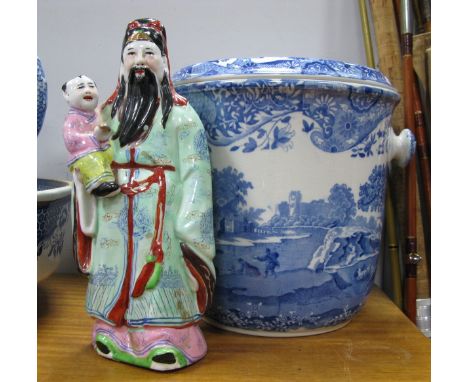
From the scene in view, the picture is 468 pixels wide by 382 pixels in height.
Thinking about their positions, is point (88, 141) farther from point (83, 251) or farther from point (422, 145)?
point (422, 145)

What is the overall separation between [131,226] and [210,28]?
21.0 inches

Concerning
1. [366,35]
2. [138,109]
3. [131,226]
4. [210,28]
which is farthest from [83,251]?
[366,35]

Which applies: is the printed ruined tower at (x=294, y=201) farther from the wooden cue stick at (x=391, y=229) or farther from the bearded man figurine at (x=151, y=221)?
the wooden cue stick at (x=391, y=229)

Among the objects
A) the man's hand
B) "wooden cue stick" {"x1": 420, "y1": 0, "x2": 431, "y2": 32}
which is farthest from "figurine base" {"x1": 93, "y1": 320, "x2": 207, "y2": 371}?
"wooden cue stick" {"x1": 420, "y1": 0, "x2": 431, "y2": 32}

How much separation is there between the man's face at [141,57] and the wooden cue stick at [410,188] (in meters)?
0.51

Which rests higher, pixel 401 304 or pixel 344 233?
pixel 344 233

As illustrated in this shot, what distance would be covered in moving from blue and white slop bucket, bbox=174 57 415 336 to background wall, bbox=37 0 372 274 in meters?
0.32

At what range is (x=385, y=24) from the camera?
96 cm

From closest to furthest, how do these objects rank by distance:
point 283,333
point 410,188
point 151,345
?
1. point 151,345
2. point 283,333
3. point 410,188

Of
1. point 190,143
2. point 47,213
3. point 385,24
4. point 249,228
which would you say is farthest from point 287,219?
point 385,24

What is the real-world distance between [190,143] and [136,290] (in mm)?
189

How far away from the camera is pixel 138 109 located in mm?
629

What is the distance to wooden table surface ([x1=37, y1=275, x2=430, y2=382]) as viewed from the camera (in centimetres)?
61

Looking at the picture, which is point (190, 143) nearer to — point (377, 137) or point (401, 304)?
point (377, 137)
